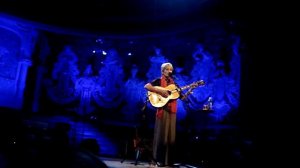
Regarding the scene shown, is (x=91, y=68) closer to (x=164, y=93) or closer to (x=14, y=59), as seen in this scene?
(x=14, y=59)

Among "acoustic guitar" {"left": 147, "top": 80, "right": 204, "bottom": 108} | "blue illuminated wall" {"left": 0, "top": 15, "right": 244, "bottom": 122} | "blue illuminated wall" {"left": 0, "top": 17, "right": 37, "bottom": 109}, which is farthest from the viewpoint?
"blue illuminated wall" {"left": 0, "top": 17, "right": 37, "bottom": 109}

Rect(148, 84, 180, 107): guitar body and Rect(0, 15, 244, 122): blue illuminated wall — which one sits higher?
Rect(0, 15, 244, 122): blue illuminated wall

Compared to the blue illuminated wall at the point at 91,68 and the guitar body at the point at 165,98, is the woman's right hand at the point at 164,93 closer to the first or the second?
the guitar body at the point at 165,98

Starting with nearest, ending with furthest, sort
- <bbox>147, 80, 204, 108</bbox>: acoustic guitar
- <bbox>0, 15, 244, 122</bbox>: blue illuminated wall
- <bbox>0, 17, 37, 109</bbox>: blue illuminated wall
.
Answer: <bbox>147, 80, 204, 108</bbox>: acoustic guitar, <bbox>0, 15, 244, 122</bbox>: blue illuminated wall, <bbox>0, 17, 37, 109</bbox>: blue illuminated wall

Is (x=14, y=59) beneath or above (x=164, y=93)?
above

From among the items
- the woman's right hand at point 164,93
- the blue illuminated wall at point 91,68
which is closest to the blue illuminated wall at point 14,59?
the blue illuminated wall at point 91,68

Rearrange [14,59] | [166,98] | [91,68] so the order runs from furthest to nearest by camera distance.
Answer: [91,68], [14,59], [166,98]

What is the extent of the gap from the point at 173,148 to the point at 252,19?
4.13 m

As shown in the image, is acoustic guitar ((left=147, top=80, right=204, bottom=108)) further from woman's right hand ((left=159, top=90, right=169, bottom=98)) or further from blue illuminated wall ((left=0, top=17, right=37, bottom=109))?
blue illuminated wall ((left=0, top=17, right=37, bottom=109))

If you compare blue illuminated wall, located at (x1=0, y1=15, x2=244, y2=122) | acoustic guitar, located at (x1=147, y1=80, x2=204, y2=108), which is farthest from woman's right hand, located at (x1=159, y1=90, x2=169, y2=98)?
blue illuminated wall, located at (x1=0, y1=15, x2=244, y2=122)

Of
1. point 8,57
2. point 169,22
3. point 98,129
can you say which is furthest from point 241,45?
point 8,57

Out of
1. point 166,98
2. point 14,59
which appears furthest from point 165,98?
point 14,59

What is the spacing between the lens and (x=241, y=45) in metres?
8.75

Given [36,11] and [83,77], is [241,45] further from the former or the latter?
[36,11]
